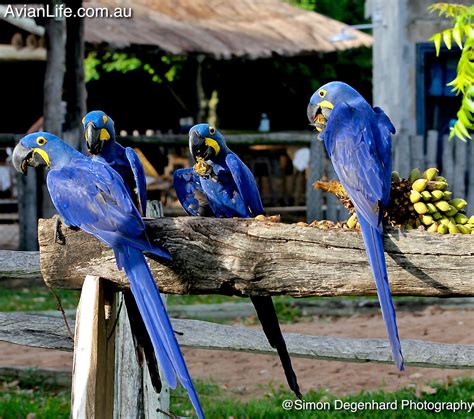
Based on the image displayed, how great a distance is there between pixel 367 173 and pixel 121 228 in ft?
2.65

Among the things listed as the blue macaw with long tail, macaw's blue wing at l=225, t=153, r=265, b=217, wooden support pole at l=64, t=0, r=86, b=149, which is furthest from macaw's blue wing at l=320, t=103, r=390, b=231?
wooden support pole at l=64, t=0, r=86, b=149

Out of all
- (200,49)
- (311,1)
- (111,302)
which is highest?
(311,1)

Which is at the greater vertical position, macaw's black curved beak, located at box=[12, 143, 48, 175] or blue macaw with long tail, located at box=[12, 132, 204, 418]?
macaw's black curved beak, located at box=[12, 143, 48, 175]

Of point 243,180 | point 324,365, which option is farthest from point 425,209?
point 324,365

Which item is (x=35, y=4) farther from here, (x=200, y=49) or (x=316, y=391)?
(x=316, y=391)

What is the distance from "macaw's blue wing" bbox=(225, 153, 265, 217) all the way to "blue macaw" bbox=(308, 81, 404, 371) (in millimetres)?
434

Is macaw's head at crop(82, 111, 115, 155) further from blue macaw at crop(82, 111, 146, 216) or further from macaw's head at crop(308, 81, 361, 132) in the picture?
macaw's head at crop(308, 81, 361, 132)

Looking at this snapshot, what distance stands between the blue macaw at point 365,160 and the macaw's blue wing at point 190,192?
703mm

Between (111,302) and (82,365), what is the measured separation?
0.27 meters

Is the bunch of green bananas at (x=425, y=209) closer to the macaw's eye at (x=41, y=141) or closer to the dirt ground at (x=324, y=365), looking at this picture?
the macaw's eye at (x=41, y=141)

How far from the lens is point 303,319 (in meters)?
8.77

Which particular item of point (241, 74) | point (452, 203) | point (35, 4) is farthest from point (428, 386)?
point (241, 74)

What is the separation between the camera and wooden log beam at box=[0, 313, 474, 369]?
5109 mm

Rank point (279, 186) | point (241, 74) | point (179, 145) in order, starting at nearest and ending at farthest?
point (179, 145)
point (279, 186)
point (241, 74)
